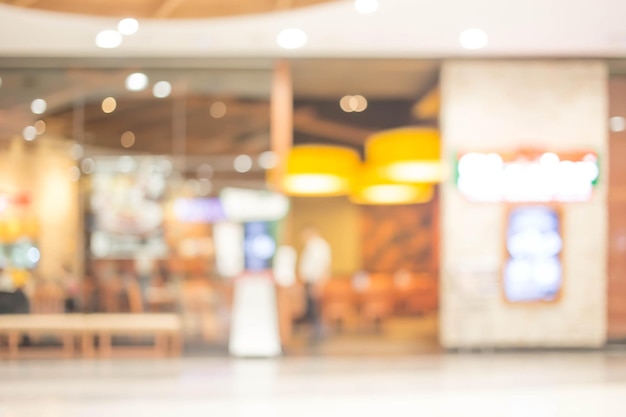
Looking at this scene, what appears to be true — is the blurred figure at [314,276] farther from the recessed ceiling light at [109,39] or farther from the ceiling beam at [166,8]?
the ceiling beam at [166,8]

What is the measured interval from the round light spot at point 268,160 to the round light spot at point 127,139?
1.97 metres

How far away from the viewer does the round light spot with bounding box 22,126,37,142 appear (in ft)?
34.6

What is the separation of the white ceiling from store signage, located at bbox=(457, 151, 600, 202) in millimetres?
1445

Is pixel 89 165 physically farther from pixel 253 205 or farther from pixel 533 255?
pixel 533 255

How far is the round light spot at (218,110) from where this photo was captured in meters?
10.8

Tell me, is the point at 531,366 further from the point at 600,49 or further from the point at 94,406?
the point at 94,406

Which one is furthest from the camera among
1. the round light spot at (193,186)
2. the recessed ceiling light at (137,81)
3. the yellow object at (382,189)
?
the yellow object at (382,189)

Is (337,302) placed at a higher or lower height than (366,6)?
lower

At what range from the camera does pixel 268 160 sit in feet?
34.6

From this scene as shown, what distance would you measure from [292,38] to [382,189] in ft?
17.7

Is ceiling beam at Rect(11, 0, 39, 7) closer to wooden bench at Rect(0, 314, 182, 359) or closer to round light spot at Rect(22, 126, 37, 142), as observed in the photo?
round light spot at Rect(22, 126, 37, 142)

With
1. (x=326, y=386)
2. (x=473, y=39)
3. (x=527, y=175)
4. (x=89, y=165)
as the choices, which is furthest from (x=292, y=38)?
(x=326, y=386)

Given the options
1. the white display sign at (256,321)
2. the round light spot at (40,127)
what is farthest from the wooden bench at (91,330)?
the round light spot at (40,127)

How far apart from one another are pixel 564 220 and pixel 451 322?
2154 mm
